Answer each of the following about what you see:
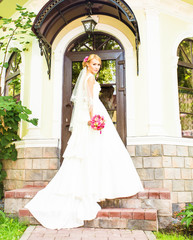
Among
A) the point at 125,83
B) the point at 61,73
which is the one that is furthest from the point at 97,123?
the point at 61,73

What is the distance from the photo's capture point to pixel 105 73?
17.6ft

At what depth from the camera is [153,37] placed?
513 cm

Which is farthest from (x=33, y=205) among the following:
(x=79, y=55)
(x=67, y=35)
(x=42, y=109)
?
(x=67, y=35)

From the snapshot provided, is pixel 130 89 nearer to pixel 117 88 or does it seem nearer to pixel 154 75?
pixel 117 88

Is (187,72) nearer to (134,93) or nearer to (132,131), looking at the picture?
(134,93)

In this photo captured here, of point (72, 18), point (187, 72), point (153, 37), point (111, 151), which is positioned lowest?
point (111, 151)

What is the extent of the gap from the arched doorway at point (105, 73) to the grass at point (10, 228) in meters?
1.70

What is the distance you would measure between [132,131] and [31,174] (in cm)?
216

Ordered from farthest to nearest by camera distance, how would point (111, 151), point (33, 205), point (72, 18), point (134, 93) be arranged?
point (72, 18) → point (134, 93) → point (111, 151) → point (33, 205)

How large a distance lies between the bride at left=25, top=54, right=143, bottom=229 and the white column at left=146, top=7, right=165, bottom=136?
119 centimetres

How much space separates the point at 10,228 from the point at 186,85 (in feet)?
14.6

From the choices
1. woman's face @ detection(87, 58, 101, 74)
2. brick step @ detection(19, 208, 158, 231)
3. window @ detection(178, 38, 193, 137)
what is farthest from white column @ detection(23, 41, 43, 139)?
window @ detection(178, 38, 193, 137)

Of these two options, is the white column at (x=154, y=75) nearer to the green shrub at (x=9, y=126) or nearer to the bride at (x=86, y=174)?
the bride at (x=86, y=174)

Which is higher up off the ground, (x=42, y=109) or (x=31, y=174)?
(x=42, y=109)
